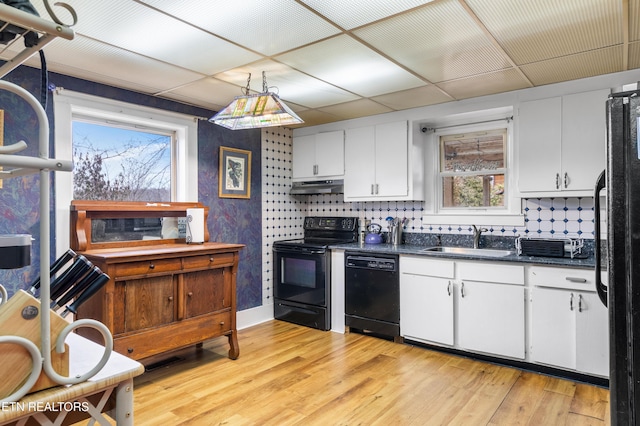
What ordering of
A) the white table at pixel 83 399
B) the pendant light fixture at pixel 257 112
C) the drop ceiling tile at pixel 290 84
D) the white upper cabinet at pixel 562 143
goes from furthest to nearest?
the white upper cabinet at pixel 562 143 → the drop ceiling tile at pixel 290 84 → the pendant light fixture at pixel 257 112 → the white table at pixel 83 399

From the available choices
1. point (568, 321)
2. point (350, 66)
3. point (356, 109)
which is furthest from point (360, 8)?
point (568, 321)

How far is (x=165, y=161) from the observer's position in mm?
3727

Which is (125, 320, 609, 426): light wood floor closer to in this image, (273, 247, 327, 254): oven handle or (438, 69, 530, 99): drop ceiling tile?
(273, 247, 327, 254): oven handle

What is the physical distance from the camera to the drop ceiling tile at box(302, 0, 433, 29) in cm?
196

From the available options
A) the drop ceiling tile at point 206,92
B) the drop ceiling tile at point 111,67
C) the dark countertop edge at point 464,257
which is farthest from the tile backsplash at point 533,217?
the drop ceiling tile at point 111,67

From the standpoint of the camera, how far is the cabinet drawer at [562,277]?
278 cm

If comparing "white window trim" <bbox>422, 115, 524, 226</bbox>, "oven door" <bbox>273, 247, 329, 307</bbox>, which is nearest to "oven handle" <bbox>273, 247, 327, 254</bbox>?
"oven door" <bbox>273, 247, 329, 307</bbox>

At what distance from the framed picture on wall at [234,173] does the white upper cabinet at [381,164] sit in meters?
1.06

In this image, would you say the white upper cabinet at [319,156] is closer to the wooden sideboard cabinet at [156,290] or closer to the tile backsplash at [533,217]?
the tile backsplash at [533,217]

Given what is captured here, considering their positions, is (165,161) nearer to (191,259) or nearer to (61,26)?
(191,259)

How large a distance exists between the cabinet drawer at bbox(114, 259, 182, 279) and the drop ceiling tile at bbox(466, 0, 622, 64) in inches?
97.4

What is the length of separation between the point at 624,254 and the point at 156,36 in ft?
8.13

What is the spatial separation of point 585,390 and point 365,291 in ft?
6.01

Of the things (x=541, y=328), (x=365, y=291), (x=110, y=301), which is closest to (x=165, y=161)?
(x=110, y=301)
